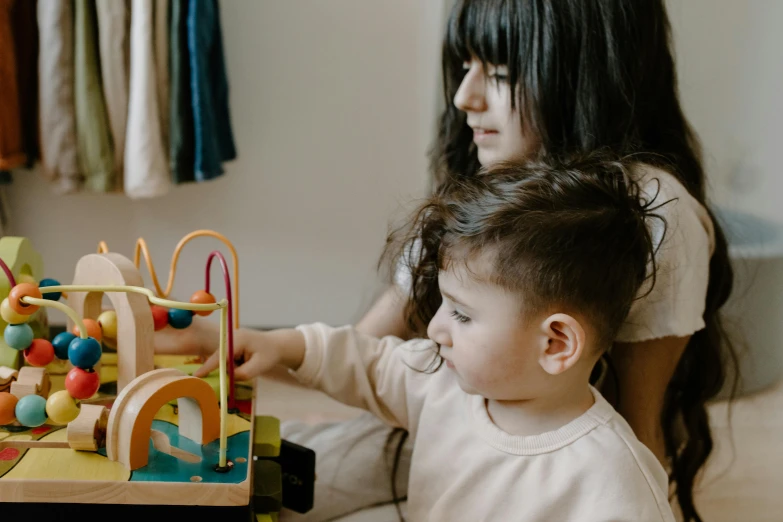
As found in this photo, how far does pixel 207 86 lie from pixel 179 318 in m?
0.82

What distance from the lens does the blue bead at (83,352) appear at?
0.67 metres

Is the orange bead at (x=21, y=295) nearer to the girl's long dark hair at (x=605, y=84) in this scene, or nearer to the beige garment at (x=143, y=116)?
the girl's long dark hair at (x=605, y=84)

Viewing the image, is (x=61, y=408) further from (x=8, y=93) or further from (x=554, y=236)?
(x=8, y=93)

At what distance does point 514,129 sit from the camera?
928 mm

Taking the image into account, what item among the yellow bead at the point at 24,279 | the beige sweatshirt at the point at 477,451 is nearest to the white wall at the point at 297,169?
the beige sweatshirt at the point at 477,451

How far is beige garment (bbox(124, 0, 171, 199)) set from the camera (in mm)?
1452

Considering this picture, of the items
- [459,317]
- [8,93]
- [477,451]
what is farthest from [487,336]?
[8,93]

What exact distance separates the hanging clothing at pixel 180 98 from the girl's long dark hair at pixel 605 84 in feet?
2.30

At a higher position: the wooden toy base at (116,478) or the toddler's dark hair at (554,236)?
the toddler's dark hair at (554,236)

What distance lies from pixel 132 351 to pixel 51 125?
0.91 meters

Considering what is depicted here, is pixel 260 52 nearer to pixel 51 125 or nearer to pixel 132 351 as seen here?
pixel 51 125

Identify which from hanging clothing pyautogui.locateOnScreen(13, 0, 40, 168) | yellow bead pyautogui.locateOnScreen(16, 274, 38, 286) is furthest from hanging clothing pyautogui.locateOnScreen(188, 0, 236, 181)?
yellow bead pyautogui.locateOnScreen(16, 274, 38, 286)

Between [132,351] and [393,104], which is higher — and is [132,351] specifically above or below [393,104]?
below

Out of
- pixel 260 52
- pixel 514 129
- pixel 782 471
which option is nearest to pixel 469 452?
pixel 514 129
